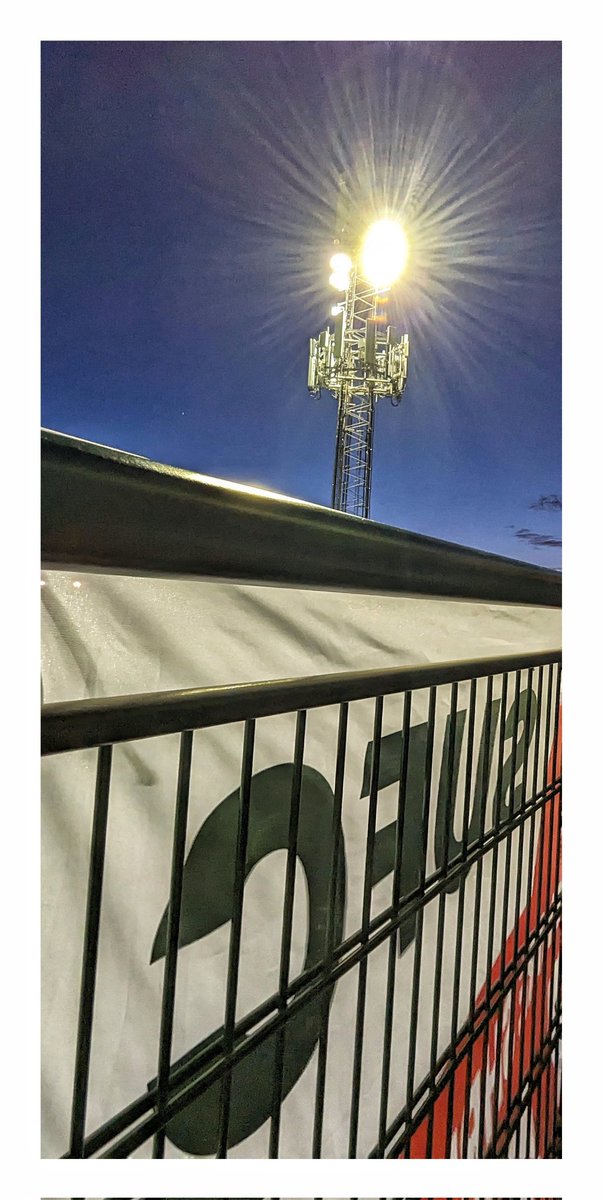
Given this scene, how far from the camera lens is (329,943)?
32.9 inches

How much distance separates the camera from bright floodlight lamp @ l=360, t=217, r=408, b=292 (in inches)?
40.1

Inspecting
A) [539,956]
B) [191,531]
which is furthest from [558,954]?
[191,531]

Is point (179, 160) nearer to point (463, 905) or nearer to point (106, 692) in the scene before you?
point (106, 692)

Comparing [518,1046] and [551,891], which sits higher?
[551,891]

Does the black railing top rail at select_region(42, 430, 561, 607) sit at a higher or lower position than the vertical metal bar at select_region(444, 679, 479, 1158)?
higher

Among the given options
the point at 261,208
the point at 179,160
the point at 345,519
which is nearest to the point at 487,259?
the point at 261,208

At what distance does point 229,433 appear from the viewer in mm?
980

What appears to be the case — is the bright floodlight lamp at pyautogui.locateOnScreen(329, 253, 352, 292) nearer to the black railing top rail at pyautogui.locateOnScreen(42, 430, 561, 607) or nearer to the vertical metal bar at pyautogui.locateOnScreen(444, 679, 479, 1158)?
the black railing top rail at pyautogui.locateOnScreen(42, 430, 561, 607)

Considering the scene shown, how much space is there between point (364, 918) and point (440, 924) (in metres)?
0.16

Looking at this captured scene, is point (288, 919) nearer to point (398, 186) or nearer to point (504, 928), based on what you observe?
point (504, 928)

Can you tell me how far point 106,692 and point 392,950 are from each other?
0.51m

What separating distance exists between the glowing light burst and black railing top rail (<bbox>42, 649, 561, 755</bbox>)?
50 cm

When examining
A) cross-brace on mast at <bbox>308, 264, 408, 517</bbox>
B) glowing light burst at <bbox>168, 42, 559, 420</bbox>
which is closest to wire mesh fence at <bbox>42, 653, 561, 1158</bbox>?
cross-brace on mast at <bbox>308, 264, 408, 517</bbox>

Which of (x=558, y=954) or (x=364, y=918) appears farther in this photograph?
(x=558, y=954)
